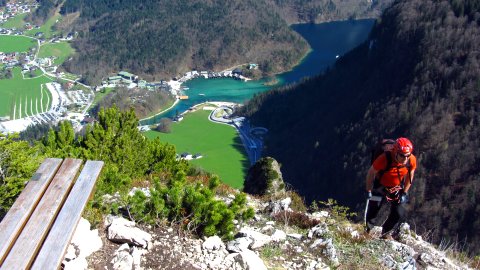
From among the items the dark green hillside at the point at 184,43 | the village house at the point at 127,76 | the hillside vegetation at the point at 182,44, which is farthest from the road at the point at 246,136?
the hillside vegetation at the point at 182,44

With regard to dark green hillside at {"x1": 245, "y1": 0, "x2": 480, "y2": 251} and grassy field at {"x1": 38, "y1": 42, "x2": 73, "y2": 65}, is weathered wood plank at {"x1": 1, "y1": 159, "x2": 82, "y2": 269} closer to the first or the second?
dark green hillside at {"x1": 245, "y1": 0, "x2": 480, "y2": 251}

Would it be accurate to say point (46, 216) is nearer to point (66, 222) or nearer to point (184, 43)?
point (66, 222)

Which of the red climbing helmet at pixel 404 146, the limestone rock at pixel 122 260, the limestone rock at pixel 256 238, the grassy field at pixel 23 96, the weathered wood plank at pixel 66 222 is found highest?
the weathered wood plank at pixel 66 222

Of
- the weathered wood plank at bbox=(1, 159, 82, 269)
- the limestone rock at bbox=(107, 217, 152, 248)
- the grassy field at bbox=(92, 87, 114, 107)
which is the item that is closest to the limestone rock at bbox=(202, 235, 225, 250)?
the limestone rock at bbox=(107, 217, 152, 248)

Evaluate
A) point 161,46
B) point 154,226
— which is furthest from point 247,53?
point 154,226

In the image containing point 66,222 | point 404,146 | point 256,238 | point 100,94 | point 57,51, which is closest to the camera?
point 66,222

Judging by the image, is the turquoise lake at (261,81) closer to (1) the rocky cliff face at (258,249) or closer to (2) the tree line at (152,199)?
(2) the tree line at (152,199)

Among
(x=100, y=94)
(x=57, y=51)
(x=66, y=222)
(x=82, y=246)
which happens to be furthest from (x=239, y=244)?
(x=57, y=51)
